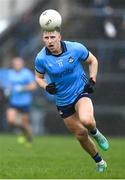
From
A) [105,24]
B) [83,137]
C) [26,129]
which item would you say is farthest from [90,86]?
[105,24]

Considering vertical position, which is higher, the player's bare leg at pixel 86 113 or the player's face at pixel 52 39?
the player's face at pixel 52 39

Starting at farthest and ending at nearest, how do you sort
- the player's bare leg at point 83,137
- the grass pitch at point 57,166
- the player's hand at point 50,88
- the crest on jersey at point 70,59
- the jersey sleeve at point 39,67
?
the jersey sleeve at point 39,67 < the crest on jersey at point 70,59 < the player's bare leg at point 83,137 < the player's hand at point 50,88 < the grass pitch at point 57,166

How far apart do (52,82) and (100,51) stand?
17.8 m

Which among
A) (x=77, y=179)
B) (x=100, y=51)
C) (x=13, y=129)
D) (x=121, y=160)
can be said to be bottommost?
(x=13, y=129)

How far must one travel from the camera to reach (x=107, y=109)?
3022 centimetres

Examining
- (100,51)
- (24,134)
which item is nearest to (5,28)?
(100,51)

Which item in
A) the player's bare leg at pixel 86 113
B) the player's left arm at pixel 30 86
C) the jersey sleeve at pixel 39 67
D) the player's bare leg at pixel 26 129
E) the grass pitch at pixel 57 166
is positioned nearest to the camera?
the grass pitch at pixel 57 166

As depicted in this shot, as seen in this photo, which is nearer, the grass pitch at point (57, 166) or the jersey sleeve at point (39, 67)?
the grass pitch at point (57, 166)

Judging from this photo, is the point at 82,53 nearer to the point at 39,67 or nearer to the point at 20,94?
the point at 39,67

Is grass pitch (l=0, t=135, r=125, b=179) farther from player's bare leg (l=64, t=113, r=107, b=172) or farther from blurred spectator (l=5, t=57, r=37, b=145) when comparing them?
blurred spectator (l=5, t=57, r=37, b=145)

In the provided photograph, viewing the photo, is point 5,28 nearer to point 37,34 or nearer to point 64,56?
point 37,34

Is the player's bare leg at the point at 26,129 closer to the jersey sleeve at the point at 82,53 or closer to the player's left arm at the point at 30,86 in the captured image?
the player's left arm at the point at 30,86

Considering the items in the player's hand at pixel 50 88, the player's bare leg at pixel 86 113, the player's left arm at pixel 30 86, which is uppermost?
the player's hand at pixel 50 88

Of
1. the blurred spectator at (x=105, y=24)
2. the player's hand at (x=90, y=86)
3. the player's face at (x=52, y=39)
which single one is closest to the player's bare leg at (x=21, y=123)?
the blurred spectator at (x=105, y=24)
